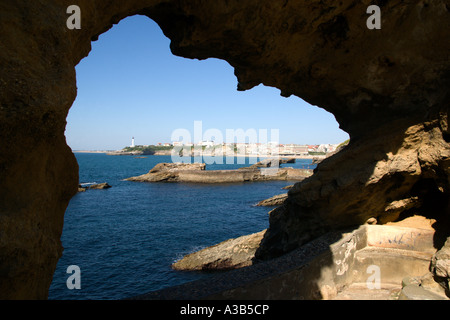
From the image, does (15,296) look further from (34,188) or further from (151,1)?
(151,1)

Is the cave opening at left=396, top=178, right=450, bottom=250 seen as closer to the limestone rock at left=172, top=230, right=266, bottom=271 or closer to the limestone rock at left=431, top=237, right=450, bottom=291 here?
the limestone rock at left=431, top=237, right=450, bottom=291


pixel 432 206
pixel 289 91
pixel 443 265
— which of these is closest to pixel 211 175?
pixel 289 91

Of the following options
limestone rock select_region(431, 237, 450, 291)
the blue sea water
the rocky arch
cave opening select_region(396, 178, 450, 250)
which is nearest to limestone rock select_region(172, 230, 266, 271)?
the blue sea water

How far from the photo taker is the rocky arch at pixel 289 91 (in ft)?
16.8

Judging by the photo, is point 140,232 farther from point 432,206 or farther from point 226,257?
point 432,206

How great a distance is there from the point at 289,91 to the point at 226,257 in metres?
10.1

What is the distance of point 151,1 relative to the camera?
8.20 metres

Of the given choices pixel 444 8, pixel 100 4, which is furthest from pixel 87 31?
pixel 444 8

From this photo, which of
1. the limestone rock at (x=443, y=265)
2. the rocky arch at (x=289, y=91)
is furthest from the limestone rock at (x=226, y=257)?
the limestone rock at (x=443, y=265)

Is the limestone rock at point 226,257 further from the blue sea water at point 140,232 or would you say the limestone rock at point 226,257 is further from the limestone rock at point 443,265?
the limestone rock at point 443,265

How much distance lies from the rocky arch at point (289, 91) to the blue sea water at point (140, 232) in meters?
8.12

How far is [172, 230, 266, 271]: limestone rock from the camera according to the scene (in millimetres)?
17625

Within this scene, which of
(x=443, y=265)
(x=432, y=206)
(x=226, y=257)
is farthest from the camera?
(x=226, y=257)

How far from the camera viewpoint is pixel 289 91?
46.1ft
